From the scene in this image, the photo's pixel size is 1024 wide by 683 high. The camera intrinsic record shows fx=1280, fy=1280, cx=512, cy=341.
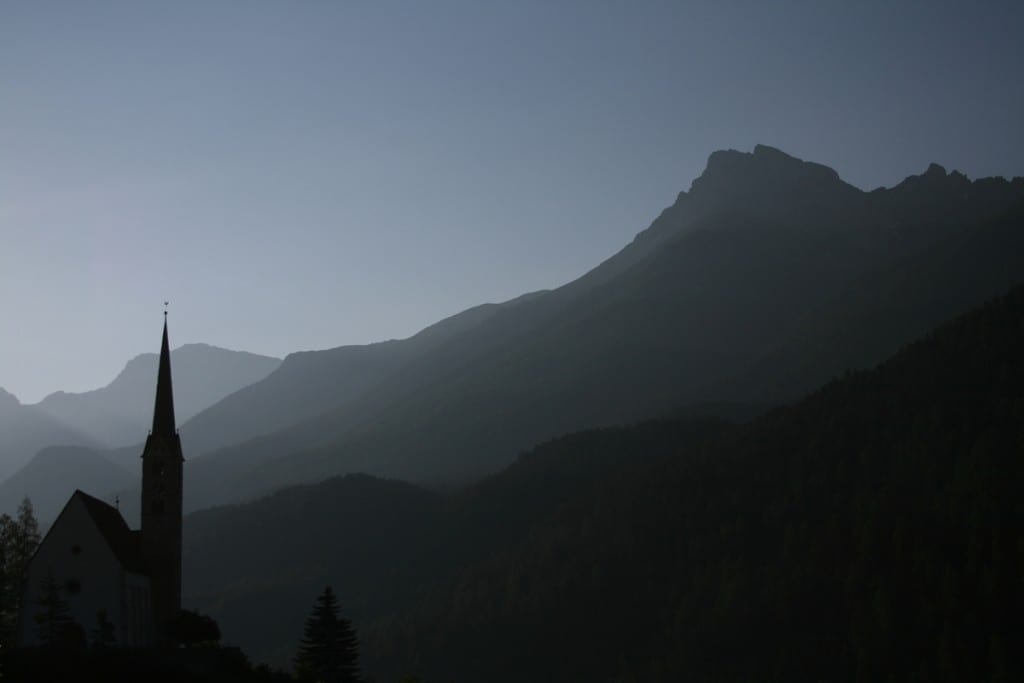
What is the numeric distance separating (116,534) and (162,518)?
12.8 ft

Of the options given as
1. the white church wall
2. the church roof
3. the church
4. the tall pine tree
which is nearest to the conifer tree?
the church roof

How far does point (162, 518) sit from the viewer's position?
Answer: 97.8 metres

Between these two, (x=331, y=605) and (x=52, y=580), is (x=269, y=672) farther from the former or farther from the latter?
(x=52, y=580)

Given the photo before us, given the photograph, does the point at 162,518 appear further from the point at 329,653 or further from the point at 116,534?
the point at 329,653

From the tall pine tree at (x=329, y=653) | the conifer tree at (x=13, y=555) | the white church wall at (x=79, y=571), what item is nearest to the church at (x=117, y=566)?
the white church wall at (x=79, y=571)

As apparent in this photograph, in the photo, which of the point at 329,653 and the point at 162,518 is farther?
the point at 162,518

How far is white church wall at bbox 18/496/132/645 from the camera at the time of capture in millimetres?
89312

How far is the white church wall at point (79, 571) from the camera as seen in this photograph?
89312mm

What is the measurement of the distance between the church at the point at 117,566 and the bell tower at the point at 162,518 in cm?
8

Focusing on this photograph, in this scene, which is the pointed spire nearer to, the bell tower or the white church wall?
the bell tower

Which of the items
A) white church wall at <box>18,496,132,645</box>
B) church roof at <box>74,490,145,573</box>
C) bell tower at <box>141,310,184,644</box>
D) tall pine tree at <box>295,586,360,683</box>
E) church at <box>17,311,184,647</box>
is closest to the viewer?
tall pine tree at <box>295,586,360,683</box>

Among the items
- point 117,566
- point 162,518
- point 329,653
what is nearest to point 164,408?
point 162,518

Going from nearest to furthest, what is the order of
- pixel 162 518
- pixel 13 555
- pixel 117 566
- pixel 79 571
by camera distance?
pixel 79 571 < pixel 117 566 < pixel 162 518 < pixel 13 555

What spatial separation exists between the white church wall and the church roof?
18.4 inches
